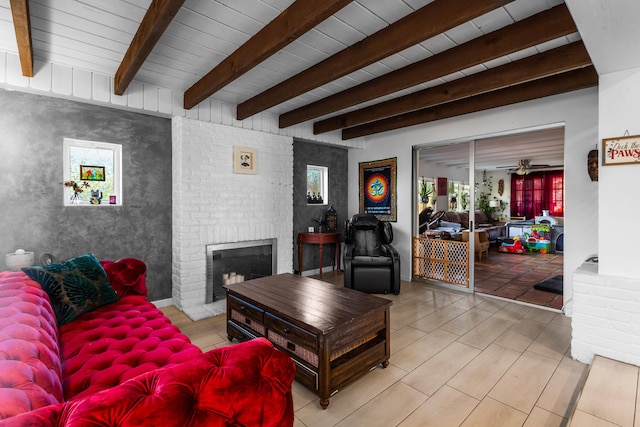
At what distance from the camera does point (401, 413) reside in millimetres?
1914

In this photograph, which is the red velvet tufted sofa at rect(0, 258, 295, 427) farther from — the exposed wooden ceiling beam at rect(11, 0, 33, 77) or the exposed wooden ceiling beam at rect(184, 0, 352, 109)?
the exposed wooden ceiling beam at rect(184, 0, 352, 109)

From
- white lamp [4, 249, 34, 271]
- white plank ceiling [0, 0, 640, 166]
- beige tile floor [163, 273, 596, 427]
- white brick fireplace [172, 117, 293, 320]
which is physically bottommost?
beige tile floor [163, 273, 596, 427]

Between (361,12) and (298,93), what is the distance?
118cm

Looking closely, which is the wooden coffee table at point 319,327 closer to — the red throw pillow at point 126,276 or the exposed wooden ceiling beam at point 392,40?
the red throw pillow at point 126,276

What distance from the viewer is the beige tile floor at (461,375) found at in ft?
6.22

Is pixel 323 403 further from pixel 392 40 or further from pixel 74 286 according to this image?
pixel 392 40

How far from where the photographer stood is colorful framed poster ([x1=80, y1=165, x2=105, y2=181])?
10.8ft

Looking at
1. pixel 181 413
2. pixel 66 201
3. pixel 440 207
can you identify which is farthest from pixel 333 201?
pixel 181 413

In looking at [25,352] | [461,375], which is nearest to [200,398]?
[25,352]

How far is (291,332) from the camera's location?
2.20 metres

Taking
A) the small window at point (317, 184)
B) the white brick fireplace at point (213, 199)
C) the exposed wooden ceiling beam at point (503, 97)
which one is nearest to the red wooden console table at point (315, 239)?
the white brick fireplace at point (213, 199)

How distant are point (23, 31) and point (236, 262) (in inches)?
117

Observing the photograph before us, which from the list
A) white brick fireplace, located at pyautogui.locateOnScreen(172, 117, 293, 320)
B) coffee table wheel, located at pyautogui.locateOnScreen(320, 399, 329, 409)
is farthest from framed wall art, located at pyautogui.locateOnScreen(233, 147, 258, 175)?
coffee table wheel, located at pyautogui.locateOnScreen(320, 399, 329, 409)

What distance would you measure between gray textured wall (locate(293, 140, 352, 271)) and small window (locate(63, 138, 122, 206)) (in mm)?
2509
